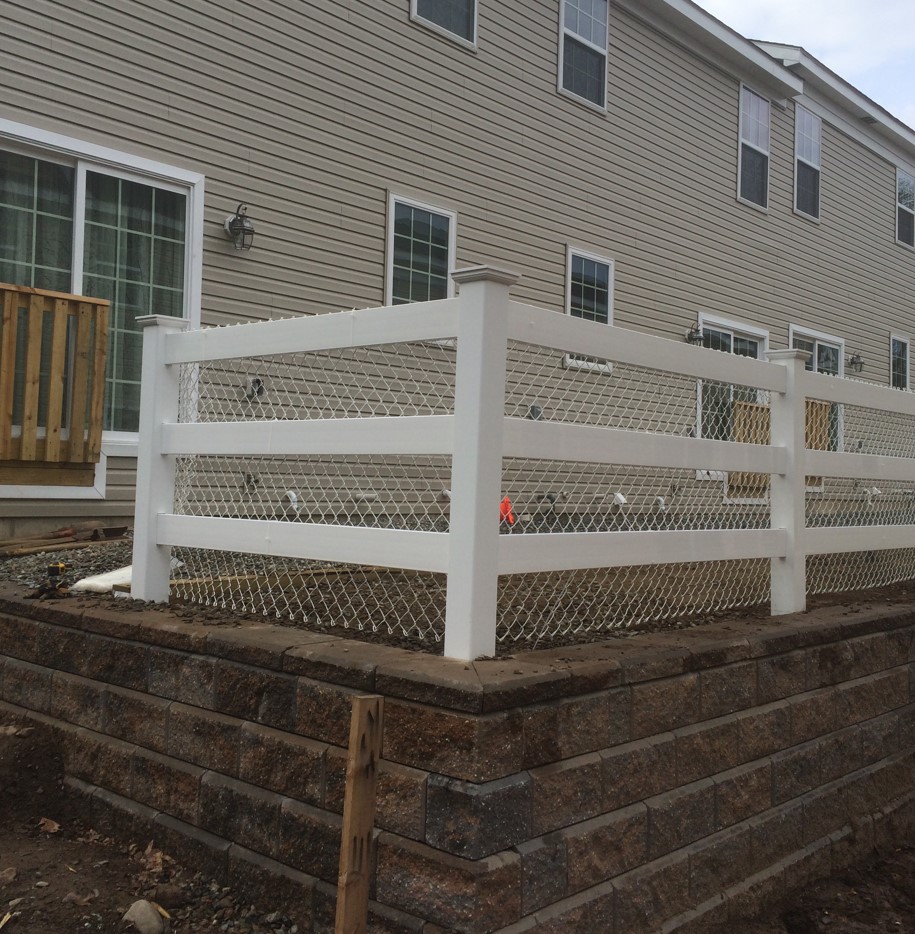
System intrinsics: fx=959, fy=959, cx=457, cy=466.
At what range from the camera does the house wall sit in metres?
6.44

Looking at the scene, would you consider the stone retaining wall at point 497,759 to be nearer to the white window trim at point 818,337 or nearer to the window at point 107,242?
the window at point 107,242

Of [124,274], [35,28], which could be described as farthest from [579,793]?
[35,28]

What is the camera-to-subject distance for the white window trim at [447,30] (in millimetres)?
8180

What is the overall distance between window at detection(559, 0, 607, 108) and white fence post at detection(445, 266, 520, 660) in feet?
25.3

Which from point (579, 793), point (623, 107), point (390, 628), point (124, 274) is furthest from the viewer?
point (623, 107)

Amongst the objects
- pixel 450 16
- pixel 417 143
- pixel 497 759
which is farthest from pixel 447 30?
pixel 497 759

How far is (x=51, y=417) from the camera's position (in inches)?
223

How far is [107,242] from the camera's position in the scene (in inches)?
250

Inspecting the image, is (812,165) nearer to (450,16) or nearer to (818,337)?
(818,337)

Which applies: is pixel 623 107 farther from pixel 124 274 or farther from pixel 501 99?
pixel 124 274

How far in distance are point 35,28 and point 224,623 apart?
4.50 m

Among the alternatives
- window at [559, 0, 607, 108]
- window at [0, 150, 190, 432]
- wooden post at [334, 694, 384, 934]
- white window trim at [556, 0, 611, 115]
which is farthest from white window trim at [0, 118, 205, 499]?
window at [559, 0, 607, 108]

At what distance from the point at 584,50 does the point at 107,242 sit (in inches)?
231

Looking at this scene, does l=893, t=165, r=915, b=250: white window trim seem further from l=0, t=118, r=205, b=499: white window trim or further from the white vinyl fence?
l=0, t=118, r=205, b=499: white window trim
